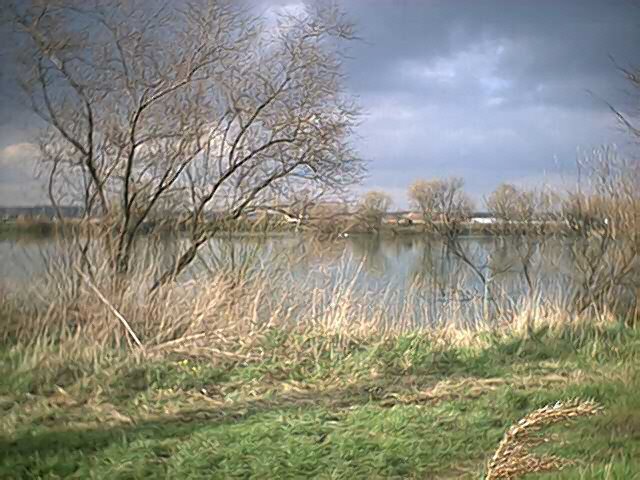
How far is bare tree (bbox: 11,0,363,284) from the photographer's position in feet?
9.60

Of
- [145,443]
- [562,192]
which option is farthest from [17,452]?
[562,192]

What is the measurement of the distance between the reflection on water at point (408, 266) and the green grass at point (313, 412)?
0.82 ft

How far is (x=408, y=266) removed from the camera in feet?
10.6

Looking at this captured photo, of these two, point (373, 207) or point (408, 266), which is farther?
point (408, 266)

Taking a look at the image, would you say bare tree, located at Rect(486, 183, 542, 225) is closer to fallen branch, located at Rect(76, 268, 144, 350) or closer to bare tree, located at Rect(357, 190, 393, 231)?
bare tree, located at Rect(357, 190, 393, 231)

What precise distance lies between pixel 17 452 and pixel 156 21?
1823mm

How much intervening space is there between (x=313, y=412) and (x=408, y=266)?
866 mm

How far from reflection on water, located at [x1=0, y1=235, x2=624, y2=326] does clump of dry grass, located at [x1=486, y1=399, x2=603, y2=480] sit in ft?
2.14

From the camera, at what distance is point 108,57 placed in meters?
2.93

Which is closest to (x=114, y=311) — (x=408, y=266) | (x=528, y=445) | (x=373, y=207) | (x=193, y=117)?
(x=193, y=117)

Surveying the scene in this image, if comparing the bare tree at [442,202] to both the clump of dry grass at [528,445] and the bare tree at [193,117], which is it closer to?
the bare tree at [193,117]

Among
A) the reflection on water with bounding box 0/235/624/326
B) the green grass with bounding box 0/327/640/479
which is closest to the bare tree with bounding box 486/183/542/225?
the reflection on water with bounding box 0/235/624/326

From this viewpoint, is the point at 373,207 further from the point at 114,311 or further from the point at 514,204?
the point at 114,311

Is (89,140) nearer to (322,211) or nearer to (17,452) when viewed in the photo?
(322,211)
